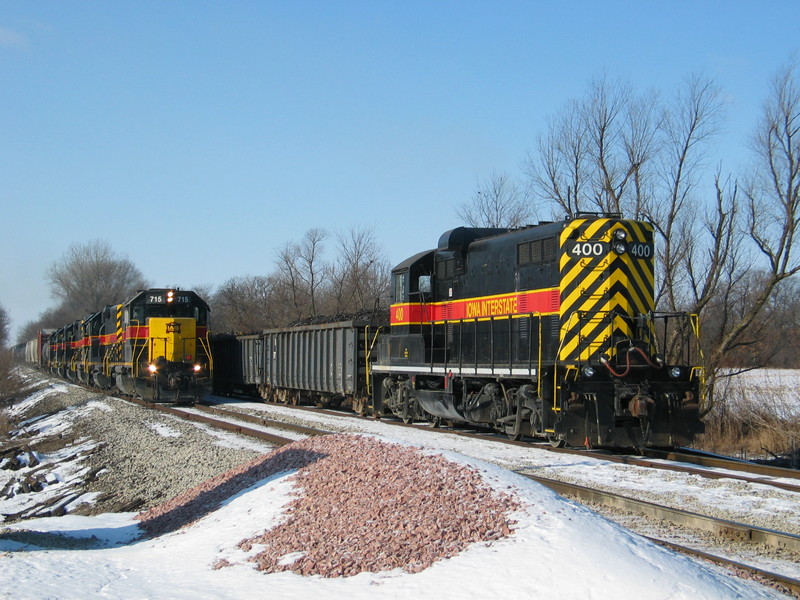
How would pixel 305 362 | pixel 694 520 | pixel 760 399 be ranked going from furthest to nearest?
pixel 305 362
pixel 760 399
pixel 694 520

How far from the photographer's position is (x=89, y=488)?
41.5 ft

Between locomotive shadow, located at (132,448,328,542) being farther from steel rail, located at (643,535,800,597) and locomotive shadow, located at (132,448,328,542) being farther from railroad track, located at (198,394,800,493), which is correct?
railroad track, located at (198,394,800,493)

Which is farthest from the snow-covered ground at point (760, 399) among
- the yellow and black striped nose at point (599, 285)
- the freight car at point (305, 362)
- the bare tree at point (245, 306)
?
the bare tree at point (245, 306)

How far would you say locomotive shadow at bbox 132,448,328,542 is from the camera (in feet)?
28.8

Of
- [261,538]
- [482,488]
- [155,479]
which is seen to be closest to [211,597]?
[261,538]

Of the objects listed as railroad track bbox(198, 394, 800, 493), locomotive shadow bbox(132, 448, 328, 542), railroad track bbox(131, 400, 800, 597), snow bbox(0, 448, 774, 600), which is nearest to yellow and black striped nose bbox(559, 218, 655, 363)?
railroad track bbox(198, 394, 800, 493)

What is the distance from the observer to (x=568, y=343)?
12164mm

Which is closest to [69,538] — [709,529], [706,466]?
[709,529]

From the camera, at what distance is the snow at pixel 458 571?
4.93 metres

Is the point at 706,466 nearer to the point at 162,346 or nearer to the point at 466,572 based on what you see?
the point at 466,572

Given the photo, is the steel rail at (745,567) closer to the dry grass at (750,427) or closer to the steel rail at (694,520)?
the steel rail at (694,520)

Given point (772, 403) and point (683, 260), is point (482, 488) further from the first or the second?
point (683, 260)

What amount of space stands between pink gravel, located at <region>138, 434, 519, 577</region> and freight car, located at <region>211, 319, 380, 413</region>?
1029cm

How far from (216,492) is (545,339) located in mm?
5835
